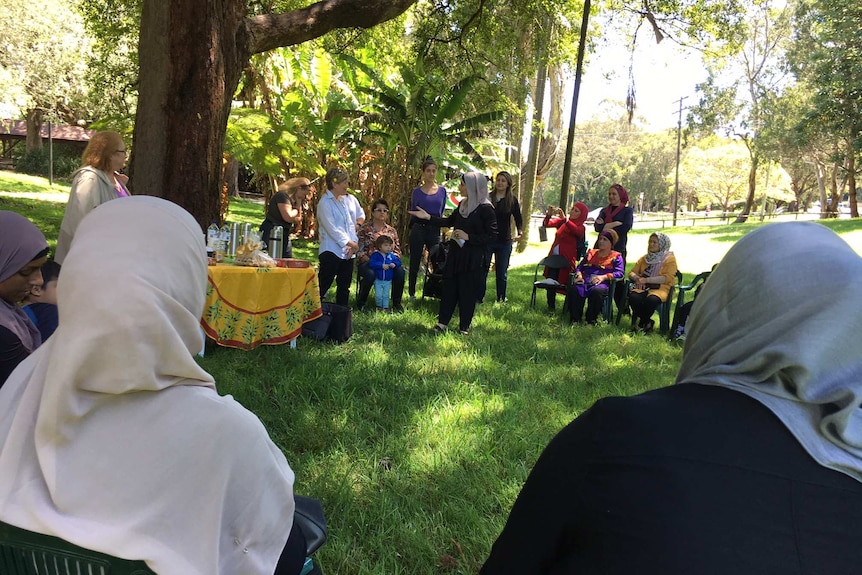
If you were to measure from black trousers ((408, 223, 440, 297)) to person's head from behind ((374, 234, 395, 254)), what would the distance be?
1020 millimetres

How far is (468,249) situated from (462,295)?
541 millimetres

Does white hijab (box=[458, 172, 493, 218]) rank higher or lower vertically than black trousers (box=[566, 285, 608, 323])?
higher

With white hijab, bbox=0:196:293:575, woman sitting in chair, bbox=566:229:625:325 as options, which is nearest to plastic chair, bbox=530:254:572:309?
woman sitting in chair, bbox=566:229:625:325

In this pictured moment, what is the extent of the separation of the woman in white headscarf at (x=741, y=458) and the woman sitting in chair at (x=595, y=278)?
21.1ft

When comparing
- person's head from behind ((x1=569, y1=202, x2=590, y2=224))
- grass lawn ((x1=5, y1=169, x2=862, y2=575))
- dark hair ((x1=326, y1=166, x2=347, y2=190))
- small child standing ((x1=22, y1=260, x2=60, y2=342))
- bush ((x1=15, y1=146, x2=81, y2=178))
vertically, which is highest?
bush ((x1=15, y1=146, x2=81, y2=178))

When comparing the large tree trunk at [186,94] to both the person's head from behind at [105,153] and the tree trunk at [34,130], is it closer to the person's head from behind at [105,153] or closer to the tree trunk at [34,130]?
the person's head from behind at [105,153]

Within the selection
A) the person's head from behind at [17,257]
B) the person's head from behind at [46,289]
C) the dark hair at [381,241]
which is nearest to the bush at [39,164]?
the dark hair at [381,241]

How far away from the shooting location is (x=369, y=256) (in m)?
7.43

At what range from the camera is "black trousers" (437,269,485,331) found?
627 cm

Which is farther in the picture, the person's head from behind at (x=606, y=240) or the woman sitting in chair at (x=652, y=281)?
the person's head from behind at (x=606, y=240)

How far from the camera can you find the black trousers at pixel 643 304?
720 centimetres

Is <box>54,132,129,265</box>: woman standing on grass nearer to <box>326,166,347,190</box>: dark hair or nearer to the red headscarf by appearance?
<box>326,166,347,190</box>: dark hair

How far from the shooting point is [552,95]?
64.6ft

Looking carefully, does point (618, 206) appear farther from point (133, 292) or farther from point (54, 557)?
point (54, 557)
